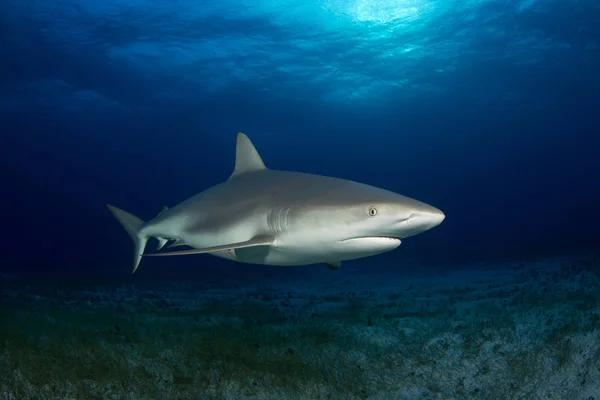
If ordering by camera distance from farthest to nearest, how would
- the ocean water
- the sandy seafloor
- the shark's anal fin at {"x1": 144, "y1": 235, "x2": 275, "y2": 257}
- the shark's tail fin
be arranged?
the shark's tail fin < the ocean water < the sandy seafloor < the shark's anal fin at {"x1": 144, "y1": 235, "x2": 275, "y2": 257}

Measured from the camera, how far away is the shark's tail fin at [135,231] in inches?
235

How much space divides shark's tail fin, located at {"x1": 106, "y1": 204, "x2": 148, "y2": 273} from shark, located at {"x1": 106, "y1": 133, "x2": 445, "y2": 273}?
4.41 feet

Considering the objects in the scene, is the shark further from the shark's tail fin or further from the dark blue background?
the dark blue background

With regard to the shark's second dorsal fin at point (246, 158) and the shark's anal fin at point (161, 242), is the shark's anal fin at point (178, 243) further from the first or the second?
the shark's second dorsal fin at point (246, 158)

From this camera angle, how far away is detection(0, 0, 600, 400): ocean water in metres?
3.98

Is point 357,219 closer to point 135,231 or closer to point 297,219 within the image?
point 297,219

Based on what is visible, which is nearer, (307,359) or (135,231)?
(307,359)

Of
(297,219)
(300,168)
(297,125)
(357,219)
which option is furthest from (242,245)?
(300,168)

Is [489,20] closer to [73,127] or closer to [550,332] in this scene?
[550,332]

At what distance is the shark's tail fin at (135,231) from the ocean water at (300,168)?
56cm

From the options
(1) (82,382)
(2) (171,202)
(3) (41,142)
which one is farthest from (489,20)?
(2) (171,202)

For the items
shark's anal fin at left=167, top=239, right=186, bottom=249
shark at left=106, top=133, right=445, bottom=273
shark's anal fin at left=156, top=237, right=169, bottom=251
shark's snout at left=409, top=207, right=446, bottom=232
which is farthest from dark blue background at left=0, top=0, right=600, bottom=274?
shark's snout at left=409, top=207, right=446, bottom=232

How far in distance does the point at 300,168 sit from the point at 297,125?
84.7 feet

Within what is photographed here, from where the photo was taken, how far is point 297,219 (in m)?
3.50
